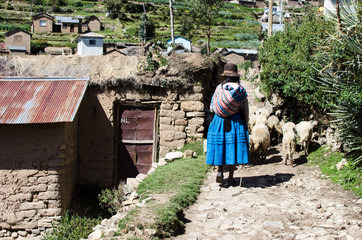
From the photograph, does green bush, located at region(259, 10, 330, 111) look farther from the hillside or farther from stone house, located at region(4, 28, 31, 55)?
stone house, located at region(4, 28, 31, 55)

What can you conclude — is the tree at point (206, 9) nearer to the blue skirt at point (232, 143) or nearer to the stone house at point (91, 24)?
the blue skirt at point (232, 143)

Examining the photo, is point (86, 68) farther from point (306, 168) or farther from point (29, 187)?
point (306, 168)

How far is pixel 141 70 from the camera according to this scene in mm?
10289

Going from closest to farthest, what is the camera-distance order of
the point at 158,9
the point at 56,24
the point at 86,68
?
1. the point at 86,68
2. the point at 56,24
3. the point at 158,9

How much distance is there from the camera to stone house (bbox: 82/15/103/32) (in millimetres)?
65750

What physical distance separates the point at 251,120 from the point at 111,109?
4.04 meters

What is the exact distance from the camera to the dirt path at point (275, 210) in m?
4.87

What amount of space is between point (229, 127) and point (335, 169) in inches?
110

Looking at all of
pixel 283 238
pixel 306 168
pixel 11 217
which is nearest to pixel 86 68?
pixel 11 217

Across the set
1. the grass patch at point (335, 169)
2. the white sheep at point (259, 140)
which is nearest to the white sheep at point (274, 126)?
the grass patch at point (335, 169)

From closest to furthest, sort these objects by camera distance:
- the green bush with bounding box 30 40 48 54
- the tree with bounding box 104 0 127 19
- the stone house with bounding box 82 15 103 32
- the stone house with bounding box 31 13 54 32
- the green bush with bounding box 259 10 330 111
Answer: the green bush with bounding box 259 10 330 111 < the green bush with bounding box 30 40 48 54 < the stone house with bounding box 31 13 54 32 < the stone house with bounding box 82 15 103 32 < the tree with bounding box 104 0 127 19

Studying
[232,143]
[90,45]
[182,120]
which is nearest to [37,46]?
[90,45]

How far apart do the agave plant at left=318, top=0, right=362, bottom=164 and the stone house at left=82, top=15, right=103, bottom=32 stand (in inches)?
2427

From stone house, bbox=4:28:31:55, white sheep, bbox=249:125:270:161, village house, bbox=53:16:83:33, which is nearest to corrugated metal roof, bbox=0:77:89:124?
white sheep, bbox=249:125:270:161
